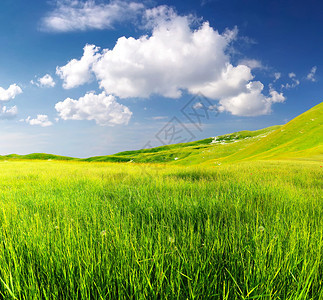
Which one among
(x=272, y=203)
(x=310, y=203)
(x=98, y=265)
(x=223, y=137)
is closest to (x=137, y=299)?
(x=98, y=265)

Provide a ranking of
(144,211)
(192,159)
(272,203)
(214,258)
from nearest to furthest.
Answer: (214,258)
(144,211)
(272,203)
(192,159)

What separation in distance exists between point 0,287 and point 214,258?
1.99 m

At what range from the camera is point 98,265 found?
65.2 inches

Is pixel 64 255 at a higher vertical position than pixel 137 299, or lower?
higher

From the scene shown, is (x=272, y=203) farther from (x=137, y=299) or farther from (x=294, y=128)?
(x=294, y=128)

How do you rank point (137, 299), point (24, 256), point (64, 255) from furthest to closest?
point (24, 256)
point (64, 255)
point (137, 299)

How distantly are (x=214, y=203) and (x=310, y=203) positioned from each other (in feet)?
7.61

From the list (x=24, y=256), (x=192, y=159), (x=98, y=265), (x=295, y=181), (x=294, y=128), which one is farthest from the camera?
(x=192, y=159)

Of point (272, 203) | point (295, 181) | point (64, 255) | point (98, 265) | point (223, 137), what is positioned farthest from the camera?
point (223, 137)

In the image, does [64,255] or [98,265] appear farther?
[64,255]

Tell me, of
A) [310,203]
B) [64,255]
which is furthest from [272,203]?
[64,255]

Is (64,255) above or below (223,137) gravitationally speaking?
below

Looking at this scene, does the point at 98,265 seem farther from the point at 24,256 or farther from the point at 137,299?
the point at 24,256

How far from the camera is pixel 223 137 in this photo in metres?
174
